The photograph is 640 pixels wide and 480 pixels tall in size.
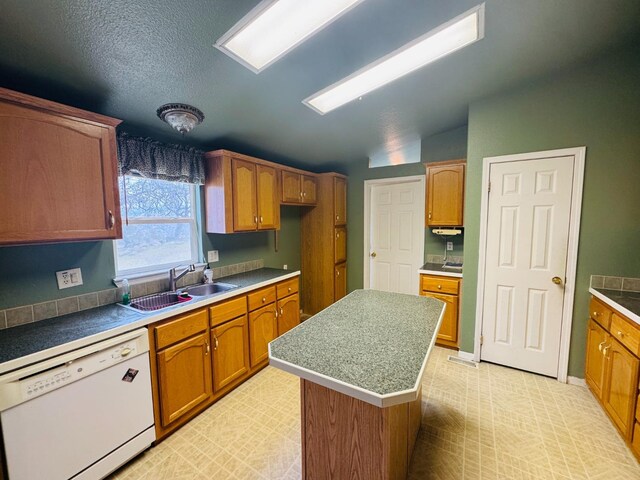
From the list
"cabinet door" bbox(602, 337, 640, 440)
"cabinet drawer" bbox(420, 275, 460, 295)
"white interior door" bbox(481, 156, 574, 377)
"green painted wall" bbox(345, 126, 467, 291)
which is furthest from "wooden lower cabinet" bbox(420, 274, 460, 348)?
"cabinet door" bbox(602, 337, 640, 440)

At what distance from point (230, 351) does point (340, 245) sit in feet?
7.27

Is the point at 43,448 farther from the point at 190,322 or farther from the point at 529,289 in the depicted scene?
the point at 529,289

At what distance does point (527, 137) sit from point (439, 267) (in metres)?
1.52

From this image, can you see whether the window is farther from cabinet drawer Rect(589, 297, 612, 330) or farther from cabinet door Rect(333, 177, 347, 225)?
cabinet drawer Rect(589, 297, 612, 330)

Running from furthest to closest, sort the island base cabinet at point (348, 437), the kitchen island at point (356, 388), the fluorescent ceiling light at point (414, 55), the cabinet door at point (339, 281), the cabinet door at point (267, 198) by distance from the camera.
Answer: the cabinet door at point (339, 281), the cabinet door at point (267, 198), the fluorescent ceiling light at point (414, 55), the island base cabinet at point (348, 437), the kitchen island at point (356, 388)

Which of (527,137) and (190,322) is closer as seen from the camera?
(190,322)

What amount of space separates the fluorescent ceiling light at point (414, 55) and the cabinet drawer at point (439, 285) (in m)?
2.04

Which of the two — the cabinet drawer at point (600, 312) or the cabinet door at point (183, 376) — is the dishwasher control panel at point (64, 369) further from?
the cabinet drawer at point (600, 312)

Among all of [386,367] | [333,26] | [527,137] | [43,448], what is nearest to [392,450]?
[386,367]

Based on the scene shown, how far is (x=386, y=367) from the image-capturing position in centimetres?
105

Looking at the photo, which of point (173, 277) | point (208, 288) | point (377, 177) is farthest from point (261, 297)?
point (377, 177)

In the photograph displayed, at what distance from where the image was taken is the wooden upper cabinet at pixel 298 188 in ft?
10.5

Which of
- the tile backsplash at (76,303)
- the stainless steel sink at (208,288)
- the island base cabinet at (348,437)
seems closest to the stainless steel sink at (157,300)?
the tile backsplash at (76,303)

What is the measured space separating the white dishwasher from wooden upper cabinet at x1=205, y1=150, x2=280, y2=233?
1200 millimetres
